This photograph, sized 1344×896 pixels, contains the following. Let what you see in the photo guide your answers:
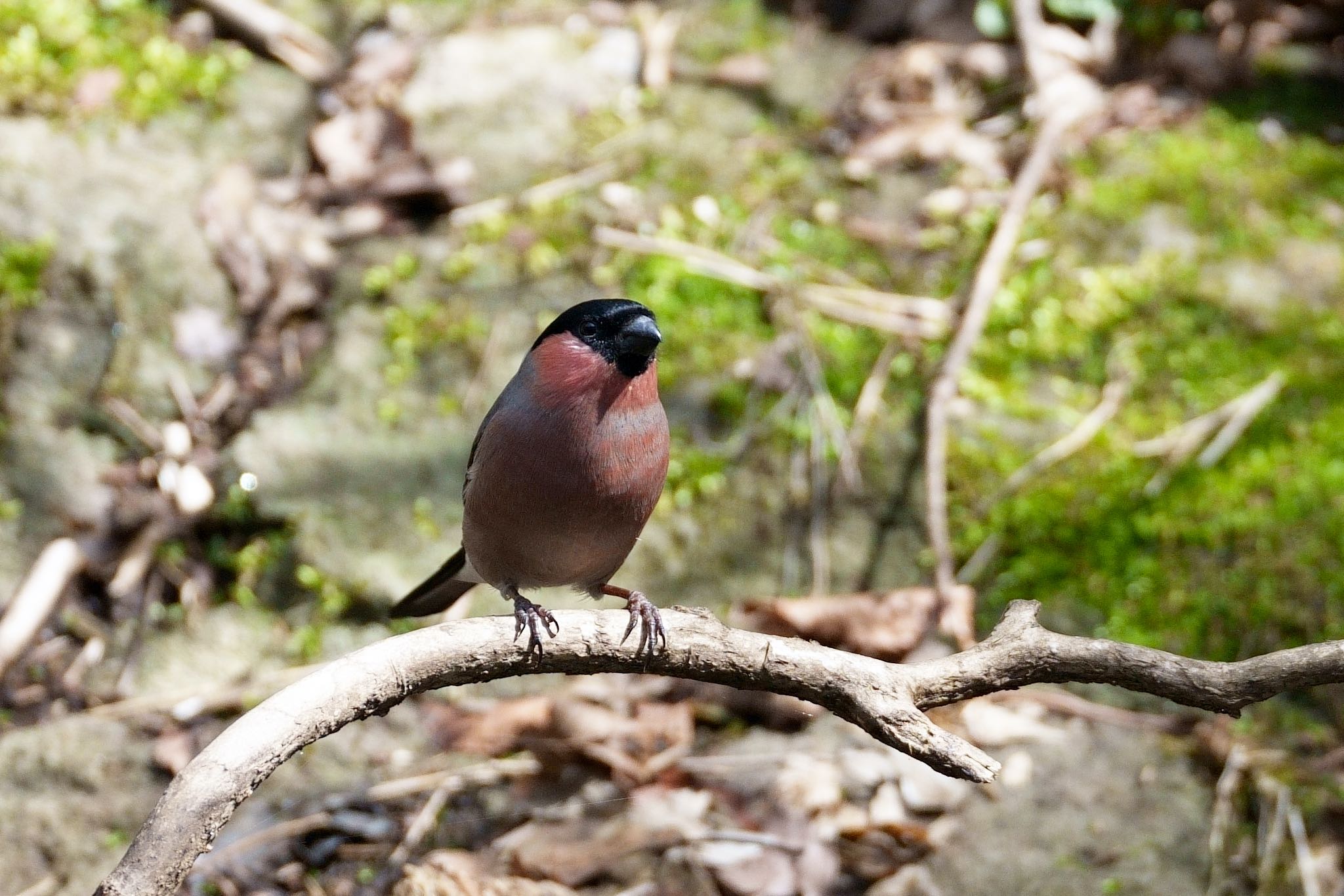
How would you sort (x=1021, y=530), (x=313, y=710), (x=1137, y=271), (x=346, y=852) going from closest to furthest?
(x=313, y=710), (x=346, y=852), (x=1021, y=530), (x=1137, y=271)

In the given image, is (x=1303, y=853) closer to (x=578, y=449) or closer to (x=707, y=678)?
(x=707, y=678)

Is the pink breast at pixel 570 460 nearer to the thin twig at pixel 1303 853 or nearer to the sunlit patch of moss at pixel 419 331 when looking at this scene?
the sunlit patch of moss at pixel 419 331

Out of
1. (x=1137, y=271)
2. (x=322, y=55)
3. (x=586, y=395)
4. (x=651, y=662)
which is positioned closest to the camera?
(x=651, y=662)

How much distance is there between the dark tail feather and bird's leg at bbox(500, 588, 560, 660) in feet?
2.74

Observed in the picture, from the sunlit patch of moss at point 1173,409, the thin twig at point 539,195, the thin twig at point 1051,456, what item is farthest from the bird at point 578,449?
the thin twig at point 539,195

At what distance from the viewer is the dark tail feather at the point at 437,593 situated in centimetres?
375

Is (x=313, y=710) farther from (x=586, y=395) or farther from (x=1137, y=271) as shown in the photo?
(x=1137, y=271)

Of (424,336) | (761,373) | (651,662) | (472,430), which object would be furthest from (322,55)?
(651,662)

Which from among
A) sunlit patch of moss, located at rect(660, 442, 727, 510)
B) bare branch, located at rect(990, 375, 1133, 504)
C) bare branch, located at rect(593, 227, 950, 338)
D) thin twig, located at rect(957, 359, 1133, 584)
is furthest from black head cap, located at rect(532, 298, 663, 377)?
bare branch, located at rect(593, 227, 950, 338)

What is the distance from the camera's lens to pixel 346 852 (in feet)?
12.0

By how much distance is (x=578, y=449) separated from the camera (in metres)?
3.11

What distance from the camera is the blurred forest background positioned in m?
3.69

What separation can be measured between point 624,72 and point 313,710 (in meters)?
4.82

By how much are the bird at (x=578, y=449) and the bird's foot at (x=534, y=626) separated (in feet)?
0.44
